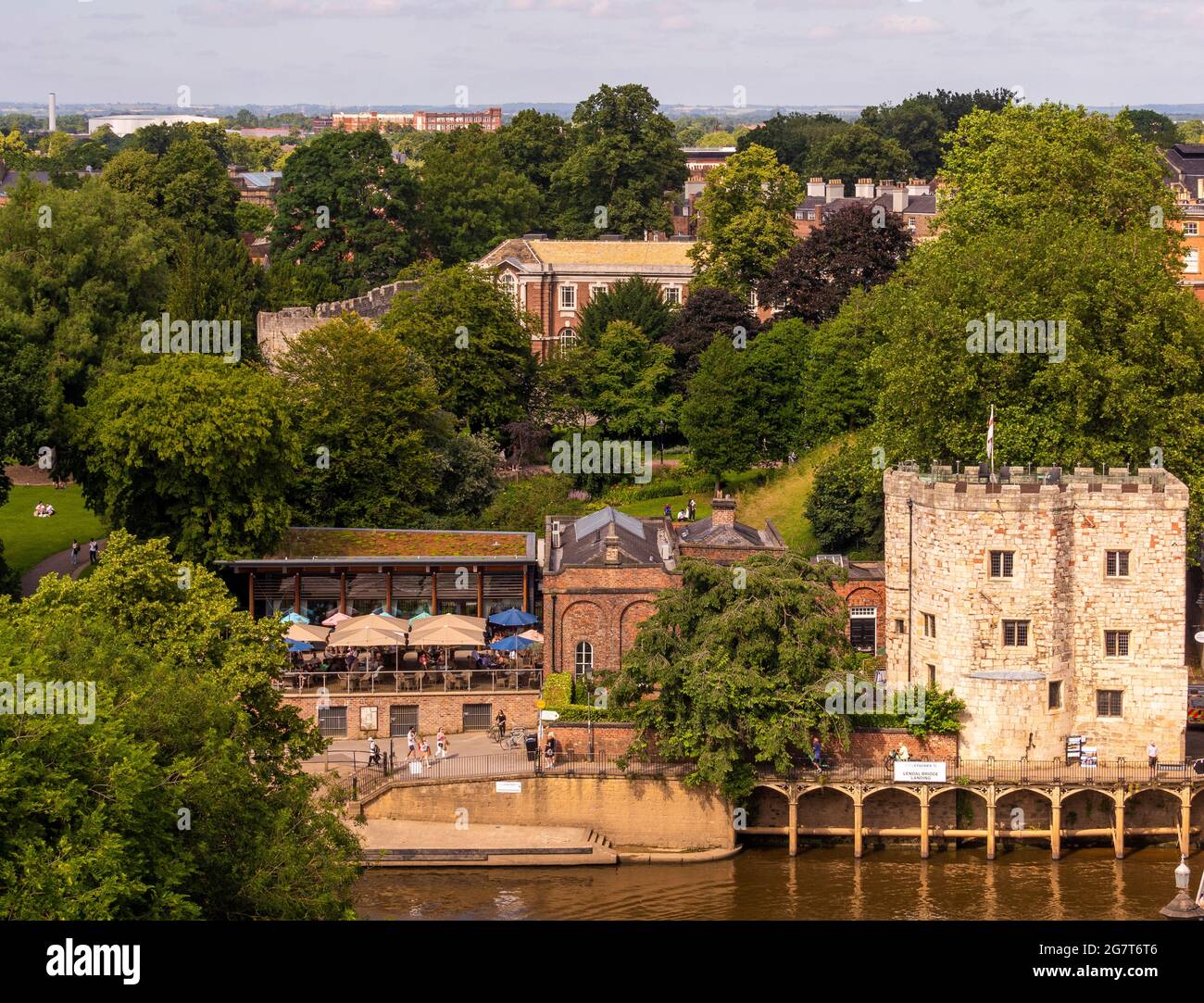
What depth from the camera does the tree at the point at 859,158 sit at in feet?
527

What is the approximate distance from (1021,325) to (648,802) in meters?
21.5

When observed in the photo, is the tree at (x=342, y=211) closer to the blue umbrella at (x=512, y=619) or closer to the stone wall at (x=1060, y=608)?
the blue umbrella at (x=512, y=619)

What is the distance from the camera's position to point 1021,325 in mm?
66188

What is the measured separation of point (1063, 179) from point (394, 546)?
30.9 meters

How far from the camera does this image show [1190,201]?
367ft

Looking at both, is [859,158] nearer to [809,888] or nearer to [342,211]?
[342,211]

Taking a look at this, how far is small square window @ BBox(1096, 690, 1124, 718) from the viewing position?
56594 millimetres

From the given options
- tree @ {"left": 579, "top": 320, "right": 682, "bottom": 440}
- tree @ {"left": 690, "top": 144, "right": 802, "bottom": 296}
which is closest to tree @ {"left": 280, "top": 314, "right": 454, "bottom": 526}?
tree @ {"left": 579, "top": 320, "right": 682, "bottom": 440}

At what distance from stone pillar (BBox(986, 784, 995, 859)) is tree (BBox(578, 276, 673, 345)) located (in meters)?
47.3

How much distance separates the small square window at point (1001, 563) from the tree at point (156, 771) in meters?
19.1
